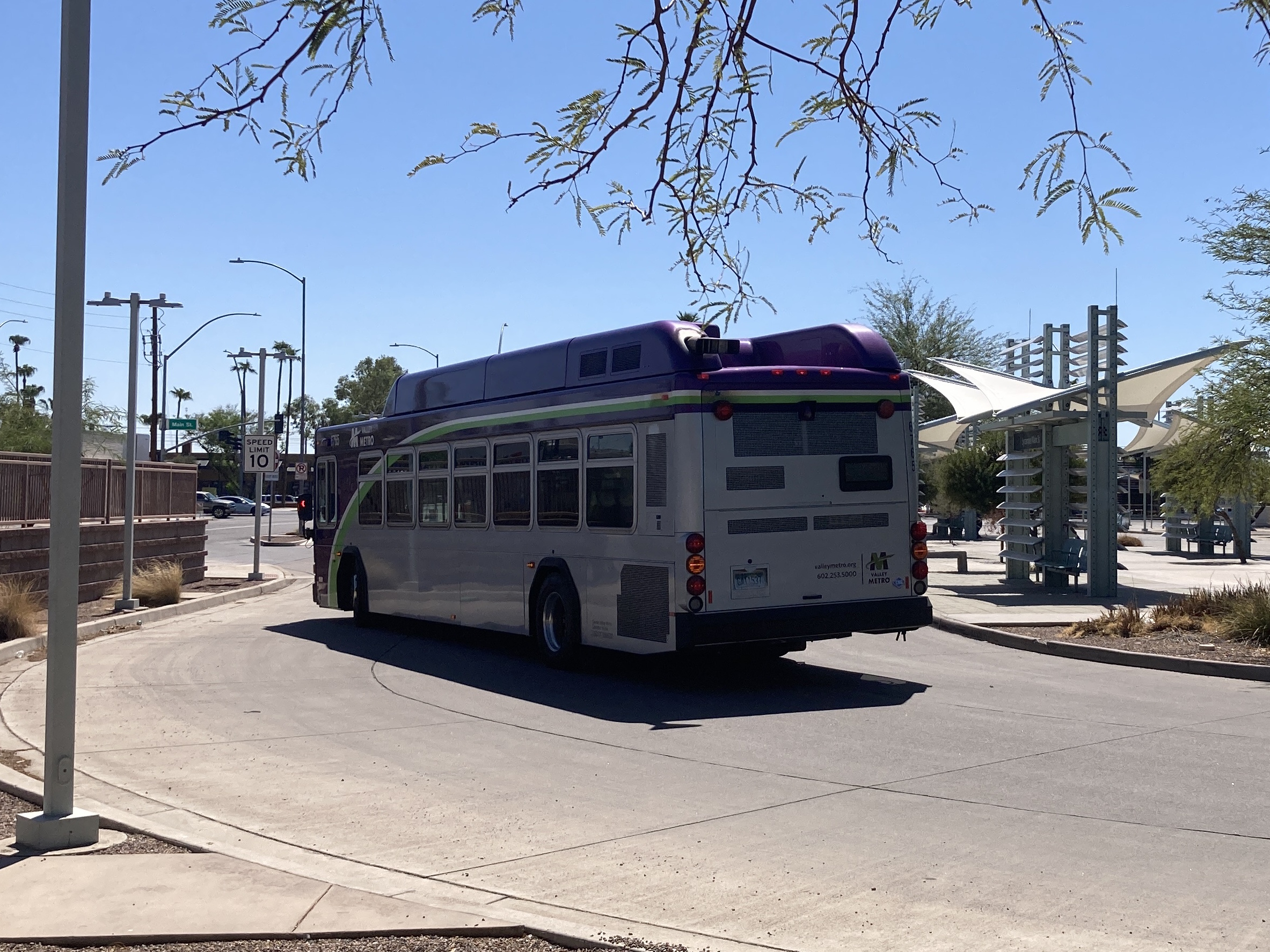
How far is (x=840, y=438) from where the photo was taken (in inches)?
507

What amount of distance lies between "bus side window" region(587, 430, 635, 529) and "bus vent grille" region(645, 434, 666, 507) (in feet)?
0.72

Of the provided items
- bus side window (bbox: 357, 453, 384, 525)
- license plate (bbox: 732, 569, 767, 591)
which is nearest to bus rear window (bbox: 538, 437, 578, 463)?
license plate (bbox: 732, 569, 767, 591)

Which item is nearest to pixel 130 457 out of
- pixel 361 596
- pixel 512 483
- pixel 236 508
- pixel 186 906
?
pixel 361 596

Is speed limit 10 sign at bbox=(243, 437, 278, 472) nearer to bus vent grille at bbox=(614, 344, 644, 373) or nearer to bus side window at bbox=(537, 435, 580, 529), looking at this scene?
bus side window at bbox=(537, 435, 580, 529)

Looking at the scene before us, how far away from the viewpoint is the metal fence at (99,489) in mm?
20781

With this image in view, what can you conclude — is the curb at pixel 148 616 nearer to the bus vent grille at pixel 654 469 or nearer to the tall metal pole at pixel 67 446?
the bus vent grille at pixel 654 469

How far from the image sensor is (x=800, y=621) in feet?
41.0

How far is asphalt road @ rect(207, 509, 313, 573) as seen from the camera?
39531 mm

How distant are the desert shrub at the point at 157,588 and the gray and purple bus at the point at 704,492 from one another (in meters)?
9.97

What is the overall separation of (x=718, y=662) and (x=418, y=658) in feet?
12.1

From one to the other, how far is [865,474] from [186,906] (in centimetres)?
851

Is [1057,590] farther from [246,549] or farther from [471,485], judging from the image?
[246,549]

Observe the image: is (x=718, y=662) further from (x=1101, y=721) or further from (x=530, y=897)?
(x=530, y=897)

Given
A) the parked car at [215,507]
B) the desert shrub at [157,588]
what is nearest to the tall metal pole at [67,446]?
the desert shrub at [157,588]
